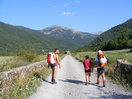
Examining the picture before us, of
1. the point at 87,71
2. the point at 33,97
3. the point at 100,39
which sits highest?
the point at 100,39

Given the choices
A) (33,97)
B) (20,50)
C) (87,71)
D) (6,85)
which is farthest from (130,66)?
(20,50)

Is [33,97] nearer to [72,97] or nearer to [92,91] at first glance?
[72,97]

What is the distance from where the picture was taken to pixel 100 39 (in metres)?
197

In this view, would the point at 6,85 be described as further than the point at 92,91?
No

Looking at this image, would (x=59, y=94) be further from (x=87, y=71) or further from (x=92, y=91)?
(x=87, y=71)

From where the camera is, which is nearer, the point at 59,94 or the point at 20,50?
the point at 59,94

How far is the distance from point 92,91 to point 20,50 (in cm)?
2014

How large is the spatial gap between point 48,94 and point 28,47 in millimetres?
20935

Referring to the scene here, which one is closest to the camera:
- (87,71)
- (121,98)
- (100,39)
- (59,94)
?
(121,98)

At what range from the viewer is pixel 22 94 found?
28.3 feet

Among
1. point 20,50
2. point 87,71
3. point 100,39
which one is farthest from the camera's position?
point 100,39

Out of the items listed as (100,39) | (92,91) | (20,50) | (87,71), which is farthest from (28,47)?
(100,39)

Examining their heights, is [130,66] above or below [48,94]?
above

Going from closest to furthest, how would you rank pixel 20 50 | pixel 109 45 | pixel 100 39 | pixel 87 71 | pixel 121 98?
1. pixel 121 98
2. pixel 87 71
3. pixel 20 50
4. pixel 109 45
5. pixel 100 39
